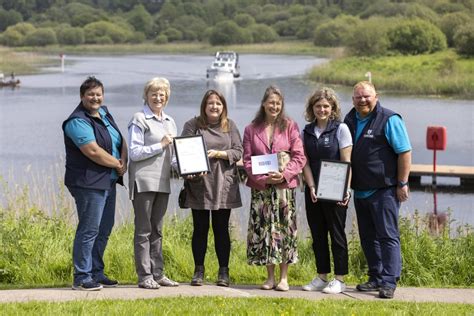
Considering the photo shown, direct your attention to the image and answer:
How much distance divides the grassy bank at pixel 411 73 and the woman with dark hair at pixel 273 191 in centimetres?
3826

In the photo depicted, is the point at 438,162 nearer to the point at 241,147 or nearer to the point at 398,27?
→ the point at 241,147

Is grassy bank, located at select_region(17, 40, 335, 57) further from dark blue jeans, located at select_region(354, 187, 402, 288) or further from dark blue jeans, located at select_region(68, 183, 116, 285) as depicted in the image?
dark blue jeans, located at select_region(68, 183, 116, 285)

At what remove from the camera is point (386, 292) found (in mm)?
7418

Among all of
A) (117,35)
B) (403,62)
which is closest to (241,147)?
(403,62)

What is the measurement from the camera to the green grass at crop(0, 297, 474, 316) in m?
6.61

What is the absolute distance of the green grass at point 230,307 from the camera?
661 centimetres

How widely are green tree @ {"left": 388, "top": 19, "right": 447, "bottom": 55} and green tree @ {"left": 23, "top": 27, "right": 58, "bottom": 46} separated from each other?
225 ft

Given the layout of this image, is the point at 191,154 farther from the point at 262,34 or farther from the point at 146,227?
the point at 262,34

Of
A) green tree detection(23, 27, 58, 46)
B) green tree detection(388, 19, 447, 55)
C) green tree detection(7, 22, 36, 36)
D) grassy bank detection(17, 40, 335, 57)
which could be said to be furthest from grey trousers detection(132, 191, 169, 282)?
green tree detection(7, 22, 36, 36)

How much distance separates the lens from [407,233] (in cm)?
955

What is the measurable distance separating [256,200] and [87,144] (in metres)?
1.56

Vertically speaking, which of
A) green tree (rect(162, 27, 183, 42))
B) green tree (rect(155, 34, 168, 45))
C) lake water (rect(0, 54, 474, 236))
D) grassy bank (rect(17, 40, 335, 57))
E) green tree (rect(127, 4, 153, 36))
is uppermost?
green tree (rect(127, 4, 153, 36))

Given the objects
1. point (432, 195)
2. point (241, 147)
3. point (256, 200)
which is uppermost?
point (241, 147)

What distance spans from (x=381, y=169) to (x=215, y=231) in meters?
1.58
